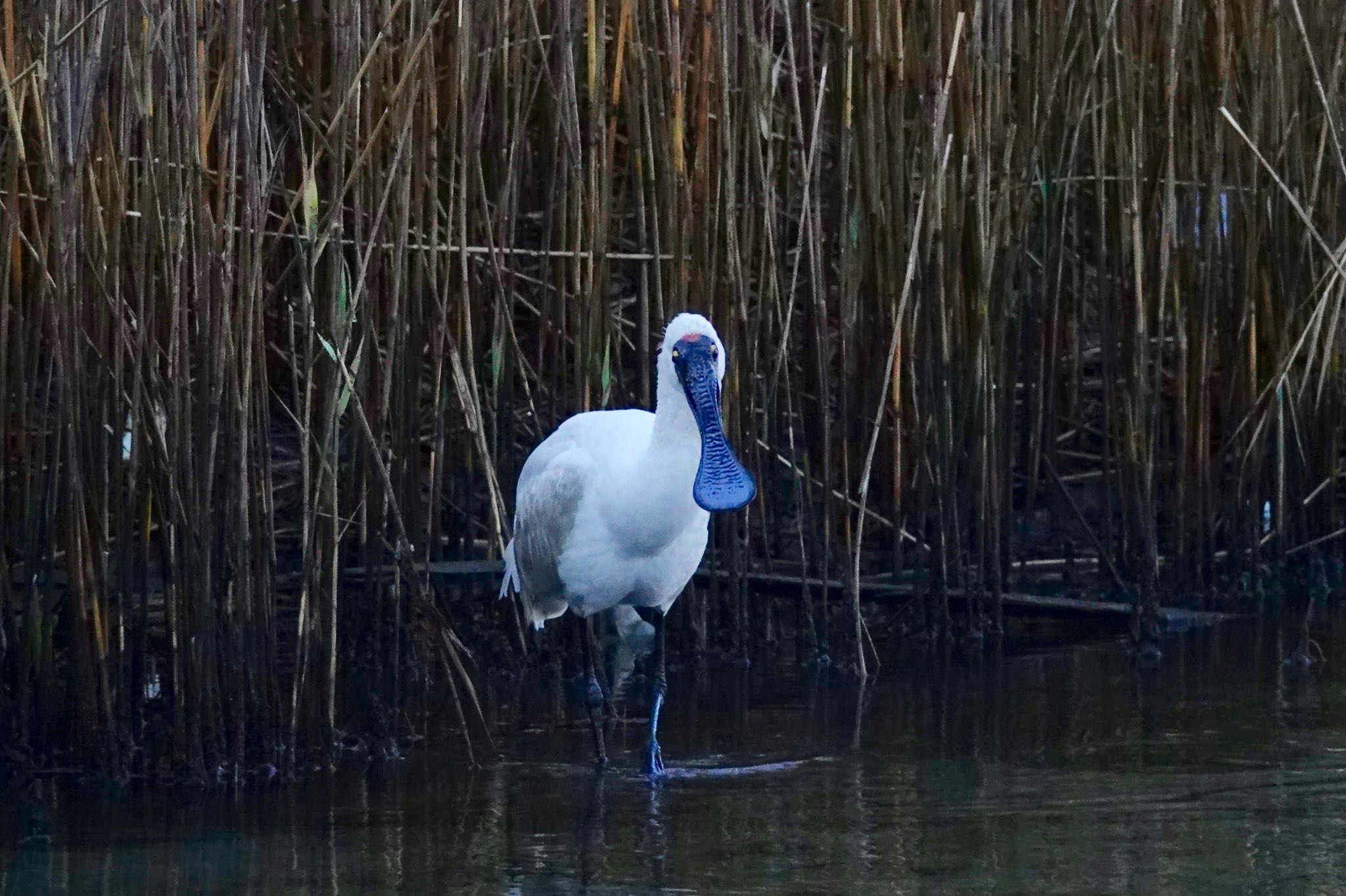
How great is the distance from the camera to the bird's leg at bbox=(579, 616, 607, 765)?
17.7 feet

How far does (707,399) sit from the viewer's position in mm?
5281

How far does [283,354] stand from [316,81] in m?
0.76

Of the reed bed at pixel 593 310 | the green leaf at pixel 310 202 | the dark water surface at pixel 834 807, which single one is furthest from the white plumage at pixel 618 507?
the green leaf at pixel 310 202

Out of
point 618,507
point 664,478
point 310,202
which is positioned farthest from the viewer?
point 618,507

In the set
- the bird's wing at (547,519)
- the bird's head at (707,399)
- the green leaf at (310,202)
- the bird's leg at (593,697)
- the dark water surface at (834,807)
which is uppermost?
the green leaf at (310,202)

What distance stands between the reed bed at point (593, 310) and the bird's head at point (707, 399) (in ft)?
2.08

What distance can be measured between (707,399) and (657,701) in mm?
774

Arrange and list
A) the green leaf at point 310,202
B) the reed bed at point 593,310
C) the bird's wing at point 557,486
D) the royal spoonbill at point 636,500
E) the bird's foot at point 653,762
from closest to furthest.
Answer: the reed bed at point 593,310 → the green leaf at point 310,202 → the bird's foot at point 653,762 → the royal spoonbill at point 636,500 → the bird's wing at point 557,486

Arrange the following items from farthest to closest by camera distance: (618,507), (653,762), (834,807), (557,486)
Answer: (557,486) → (618,507) → (653,762) → (834,807)

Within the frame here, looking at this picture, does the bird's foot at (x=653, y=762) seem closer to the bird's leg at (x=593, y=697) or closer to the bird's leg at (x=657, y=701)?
the bird's leg at (x=657, y=701)

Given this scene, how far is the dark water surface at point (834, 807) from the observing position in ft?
13.5

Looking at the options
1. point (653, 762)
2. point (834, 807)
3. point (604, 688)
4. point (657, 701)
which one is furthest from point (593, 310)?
point (834, 807)

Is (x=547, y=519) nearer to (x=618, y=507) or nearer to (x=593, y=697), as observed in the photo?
(x=618, y=507)

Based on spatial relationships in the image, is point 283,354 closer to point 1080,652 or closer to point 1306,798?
point 1080,652
